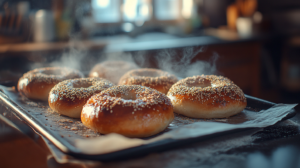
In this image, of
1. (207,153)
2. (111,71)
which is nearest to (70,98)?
(111,71)

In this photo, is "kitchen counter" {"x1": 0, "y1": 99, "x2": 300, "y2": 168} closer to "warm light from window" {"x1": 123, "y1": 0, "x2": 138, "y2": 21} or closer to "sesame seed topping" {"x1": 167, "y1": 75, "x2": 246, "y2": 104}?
"sesame seed topping" {"x1": 167, "y1": 75, "x2": 246, "y2": 104}

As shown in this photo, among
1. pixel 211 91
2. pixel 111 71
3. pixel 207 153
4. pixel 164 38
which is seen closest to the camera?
pixel 207 153

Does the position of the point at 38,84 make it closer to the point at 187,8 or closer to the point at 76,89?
the point at 76,89

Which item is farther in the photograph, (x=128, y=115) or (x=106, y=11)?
(x=106, y=11)

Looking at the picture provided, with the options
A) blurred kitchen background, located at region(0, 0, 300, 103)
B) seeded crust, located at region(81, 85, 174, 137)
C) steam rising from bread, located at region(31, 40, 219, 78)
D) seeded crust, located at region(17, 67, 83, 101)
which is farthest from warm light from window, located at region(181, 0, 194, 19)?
seeded crust, located at region(81, 85, 174, 137)

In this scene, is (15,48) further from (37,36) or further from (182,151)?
(182,151)

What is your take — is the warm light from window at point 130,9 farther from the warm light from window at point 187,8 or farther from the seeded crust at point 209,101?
the seeded crust at point 209,101

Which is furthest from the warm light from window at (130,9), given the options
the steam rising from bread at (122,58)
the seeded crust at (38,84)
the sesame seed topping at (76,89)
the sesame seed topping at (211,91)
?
the sesame seed topping at (211,91)

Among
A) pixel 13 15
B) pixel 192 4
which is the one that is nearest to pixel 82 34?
pixel 13 15
